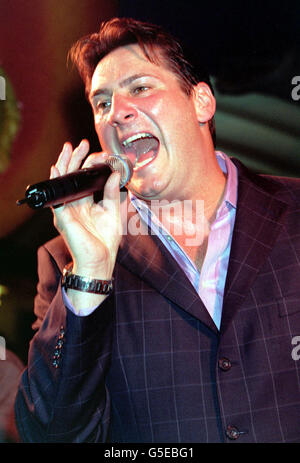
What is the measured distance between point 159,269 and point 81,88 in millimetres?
1012

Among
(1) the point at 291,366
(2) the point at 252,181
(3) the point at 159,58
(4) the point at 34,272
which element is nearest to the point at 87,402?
(1) the point at 291,366

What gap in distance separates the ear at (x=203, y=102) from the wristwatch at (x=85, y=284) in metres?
0.86

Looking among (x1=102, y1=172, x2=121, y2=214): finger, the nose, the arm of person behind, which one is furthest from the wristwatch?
the nose

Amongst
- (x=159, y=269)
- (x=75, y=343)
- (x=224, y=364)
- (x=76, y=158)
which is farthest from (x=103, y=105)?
(x=224, y=364)

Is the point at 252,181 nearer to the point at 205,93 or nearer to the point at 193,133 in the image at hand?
the point at 193,133

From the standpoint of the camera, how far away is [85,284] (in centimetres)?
133

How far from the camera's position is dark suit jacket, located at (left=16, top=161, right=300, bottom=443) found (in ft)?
4.51

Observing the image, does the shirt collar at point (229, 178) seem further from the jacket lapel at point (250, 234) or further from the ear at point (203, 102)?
the ear at point (203, 102)

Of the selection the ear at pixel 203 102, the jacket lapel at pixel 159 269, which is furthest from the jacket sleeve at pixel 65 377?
the ear at pixel 203 102

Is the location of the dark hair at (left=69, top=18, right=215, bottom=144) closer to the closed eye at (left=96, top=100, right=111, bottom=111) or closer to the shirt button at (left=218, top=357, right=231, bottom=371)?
the closed eye at (left=96, top=100, right=111, bottom=111)

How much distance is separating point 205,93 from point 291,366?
1100mm

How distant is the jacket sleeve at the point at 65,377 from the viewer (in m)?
1.34

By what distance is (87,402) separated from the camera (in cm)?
140

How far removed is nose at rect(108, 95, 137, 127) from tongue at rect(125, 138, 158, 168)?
0.32 ft
